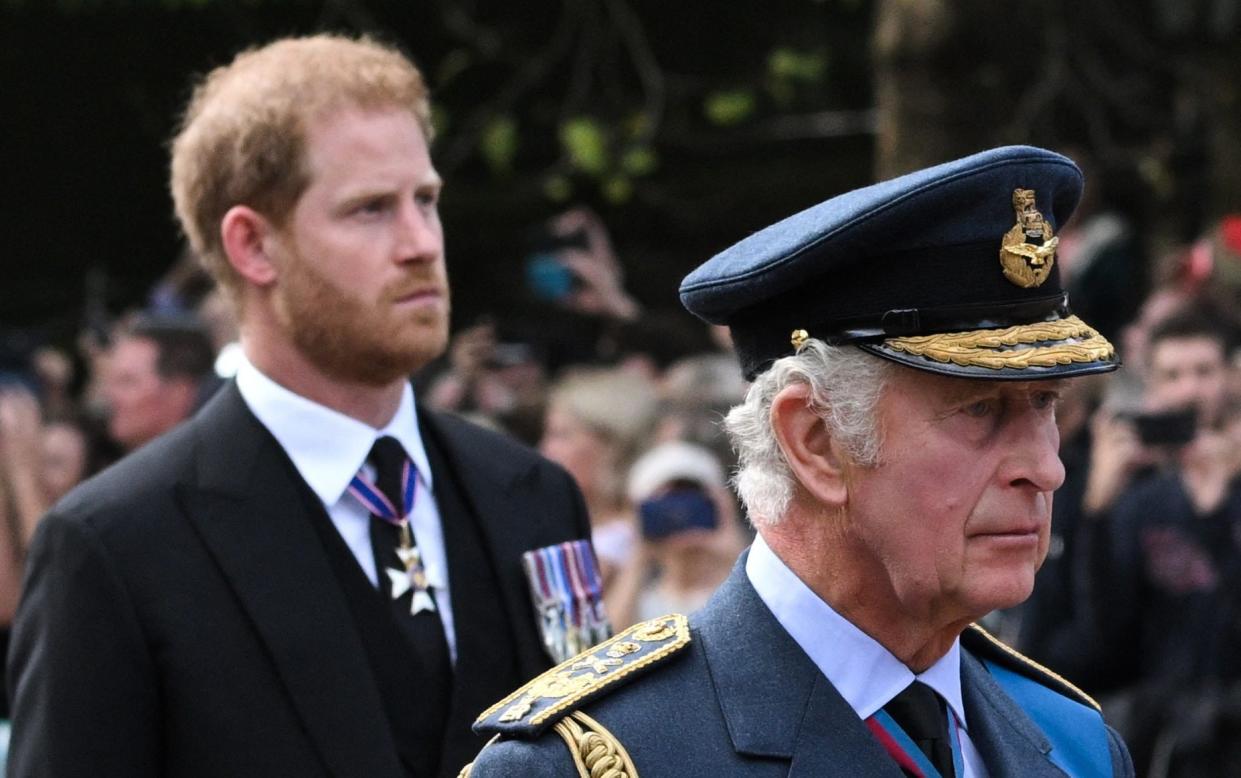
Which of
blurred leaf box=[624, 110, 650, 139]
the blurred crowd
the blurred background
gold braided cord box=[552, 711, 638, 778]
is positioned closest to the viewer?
gold braided cord box=[552, 711, 638, 778]

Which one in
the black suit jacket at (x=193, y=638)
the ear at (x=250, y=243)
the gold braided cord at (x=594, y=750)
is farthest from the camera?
the ear at (x=250, y=243)

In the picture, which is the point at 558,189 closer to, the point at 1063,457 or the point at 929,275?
the point at 1063,457

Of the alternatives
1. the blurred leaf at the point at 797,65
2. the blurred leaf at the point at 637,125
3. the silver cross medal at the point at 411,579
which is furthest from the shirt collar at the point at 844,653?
the blurred leaf at the point at 637,125

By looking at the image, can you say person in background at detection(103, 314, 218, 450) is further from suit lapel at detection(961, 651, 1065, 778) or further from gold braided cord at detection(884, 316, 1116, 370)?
gold braided cord at detection(884, 316, 1116, 370)

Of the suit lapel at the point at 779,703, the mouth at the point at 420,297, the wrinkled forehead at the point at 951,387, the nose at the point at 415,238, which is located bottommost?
the suit lapel at the point at 779,703

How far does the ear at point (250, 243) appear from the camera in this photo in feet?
12.0

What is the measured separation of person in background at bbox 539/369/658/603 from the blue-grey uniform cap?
166 inches

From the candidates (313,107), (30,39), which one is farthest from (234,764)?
(30,39)

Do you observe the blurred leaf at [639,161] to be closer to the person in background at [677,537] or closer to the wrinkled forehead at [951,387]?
the person in background at [677,537]

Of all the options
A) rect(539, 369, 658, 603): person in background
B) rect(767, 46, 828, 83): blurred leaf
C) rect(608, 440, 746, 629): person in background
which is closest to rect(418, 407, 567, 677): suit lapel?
rect(608, 440, 746, 629): person in background

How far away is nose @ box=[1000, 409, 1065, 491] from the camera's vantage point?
94.1 inches

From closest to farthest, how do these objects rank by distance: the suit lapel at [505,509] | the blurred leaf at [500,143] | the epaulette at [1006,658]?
1. the epaulette at [1006,658]
2. the suit lapel at [505,509]
3. the blurred leaf at [500,143]

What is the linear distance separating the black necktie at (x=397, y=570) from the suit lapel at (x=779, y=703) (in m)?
0.96

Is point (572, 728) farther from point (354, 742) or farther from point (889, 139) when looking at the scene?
point (889, 139)
